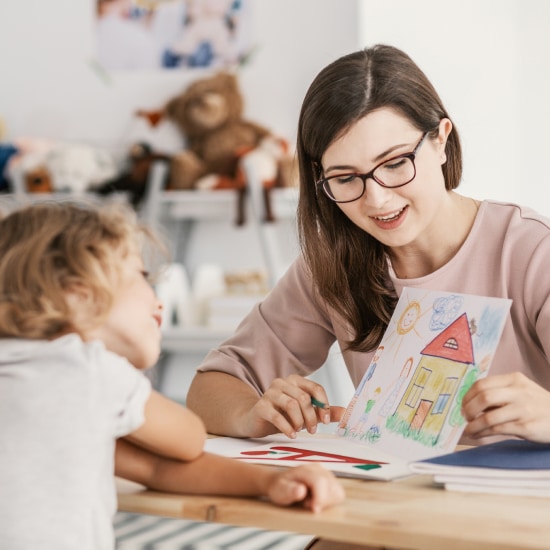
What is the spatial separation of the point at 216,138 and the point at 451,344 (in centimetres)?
232

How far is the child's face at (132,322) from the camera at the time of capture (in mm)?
852

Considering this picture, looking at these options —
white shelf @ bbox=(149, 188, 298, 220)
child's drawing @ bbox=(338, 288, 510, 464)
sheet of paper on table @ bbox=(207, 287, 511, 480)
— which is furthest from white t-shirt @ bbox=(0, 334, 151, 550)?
white shelf @ bbox=(149, 188, 298, 220)

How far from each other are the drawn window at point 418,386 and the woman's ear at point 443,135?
0.35 meters

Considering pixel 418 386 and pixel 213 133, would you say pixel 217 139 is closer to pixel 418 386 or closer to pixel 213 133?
pixel 213 133

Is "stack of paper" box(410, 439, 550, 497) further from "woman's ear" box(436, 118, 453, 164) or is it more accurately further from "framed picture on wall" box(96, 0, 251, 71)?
"framed picture on wall" box(96, 0, 251, 71)

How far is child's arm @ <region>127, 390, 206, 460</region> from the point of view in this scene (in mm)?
834

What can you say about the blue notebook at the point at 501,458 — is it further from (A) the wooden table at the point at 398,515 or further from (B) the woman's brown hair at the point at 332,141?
(B) the woman's brown hair at the point at 332,141

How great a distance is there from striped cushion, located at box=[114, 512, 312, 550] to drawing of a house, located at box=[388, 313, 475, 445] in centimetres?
63

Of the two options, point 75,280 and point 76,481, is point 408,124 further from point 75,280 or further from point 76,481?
point 76,481

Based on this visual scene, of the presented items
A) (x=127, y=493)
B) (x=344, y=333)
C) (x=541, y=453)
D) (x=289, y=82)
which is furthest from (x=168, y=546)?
(x=289, y=82)

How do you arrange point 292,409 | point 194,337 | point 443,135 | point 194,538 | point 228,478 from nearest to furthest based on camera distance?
point 228,478, point 292,409, point 443,135, point 194,538, point 194,337

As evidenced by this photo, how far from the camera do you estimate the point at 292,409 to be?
3.63 ft

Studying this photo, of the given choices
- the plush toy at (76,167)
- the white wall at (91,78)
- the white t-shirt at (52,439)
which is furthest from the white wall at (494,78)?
the white t-shirt at (52,439)

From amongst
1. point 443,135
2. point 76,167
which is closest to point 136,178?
point 76,167
